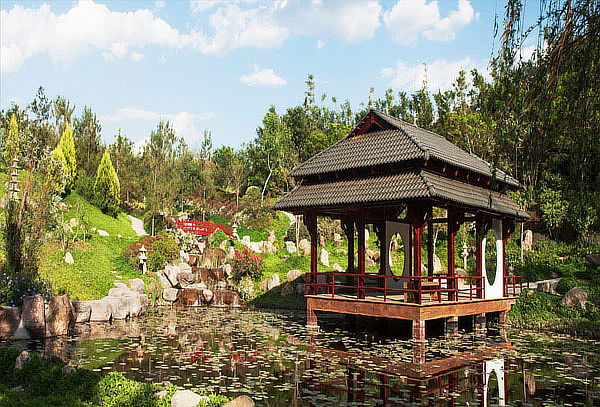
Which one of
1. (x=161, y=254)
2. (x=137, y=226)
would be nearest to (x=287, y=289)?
(x=161, y=254)

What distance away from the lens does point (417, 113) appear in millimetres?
45375

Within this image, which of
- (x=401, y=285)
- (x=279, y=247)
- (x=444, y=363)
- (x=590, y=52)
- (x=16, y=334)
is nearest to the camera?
(x=590, y=52)

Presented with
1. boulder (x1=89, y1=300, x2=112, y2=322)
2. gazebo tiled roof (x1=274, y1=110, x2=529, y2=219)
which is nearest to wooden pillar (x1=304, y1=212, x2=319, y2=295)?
gazebo tiled roof (x1=274, y1=110, x2=529, y2=219)

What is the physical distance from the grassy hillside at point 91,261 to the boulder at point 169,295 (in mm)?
1368

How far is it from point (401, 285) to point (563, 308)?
16.8 feet

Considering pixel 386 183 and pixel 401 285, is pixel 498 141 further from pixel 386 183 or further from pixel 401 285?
pixel 401 285

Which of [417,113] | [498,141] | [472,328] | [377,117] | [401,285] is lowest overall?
[472,328]

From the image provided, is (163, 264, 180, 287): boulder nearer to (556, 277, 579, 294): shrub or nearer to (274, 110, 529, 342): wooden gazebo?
(274, 110, 529, 342): wooden gazebo

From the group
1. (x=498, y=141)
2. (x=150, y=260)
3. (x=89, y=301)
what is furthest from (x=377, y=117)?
(x=150, y=260)

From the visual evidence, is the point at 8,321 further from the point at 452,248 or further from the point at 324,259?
the point at 324,259

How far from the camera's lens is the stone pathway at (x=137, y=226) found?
99.4 feet

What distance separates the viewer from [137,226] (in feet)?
105

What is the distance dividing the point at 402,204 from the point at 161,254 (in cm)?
1317

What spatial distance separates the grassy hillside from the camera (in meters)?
16.8
